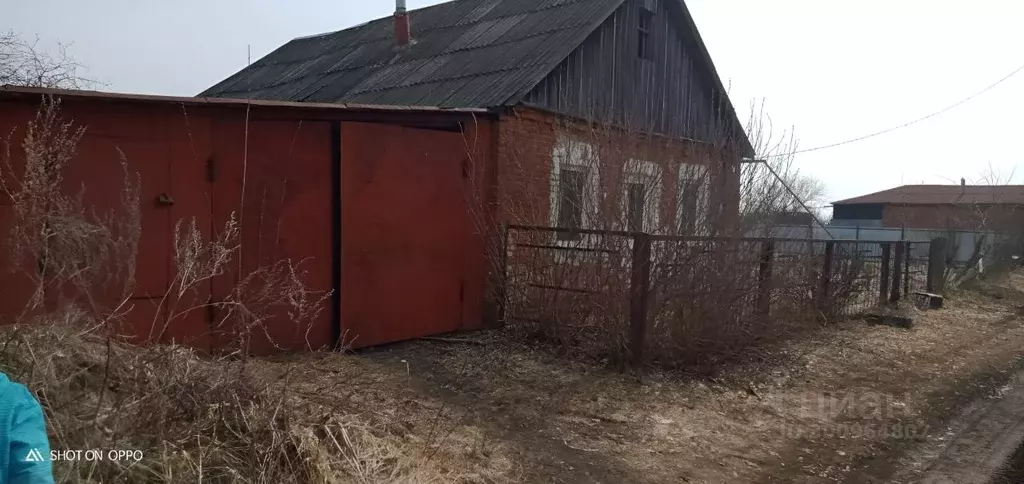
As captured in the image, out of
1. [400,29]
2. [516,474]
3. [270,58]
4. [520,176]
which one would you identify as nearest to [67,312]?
[516,474]

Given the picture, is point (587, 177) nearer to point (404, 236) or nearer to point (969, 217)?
point (404, 236)

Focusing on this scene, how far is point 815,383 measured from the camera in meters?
6.72

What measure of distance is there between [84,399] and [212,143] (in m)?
3.18

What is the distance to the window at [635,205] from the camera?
6.59 m

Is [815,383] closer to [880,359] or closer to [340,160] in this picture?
[880,359]

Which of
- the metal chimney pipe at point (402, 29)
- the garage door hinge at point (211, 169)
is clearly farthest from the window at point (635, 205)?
the metal chimney pipe at point (402, 29)

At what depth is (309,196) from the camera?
21.2ft

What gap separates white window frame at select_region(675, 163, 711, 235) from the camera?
262 inches

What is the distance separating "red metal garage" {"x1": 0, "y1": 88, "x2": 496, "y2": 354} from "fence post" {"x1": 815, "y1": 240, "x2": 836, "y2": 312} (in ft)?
16.2

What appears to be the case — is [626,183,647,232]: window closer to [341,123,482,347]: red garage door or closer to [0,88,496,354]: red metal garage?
[0,88,496,354]: red metal garage

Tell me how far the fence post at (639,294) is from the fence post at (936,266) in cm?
946

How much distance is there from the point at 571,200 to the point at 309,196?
2.80 m

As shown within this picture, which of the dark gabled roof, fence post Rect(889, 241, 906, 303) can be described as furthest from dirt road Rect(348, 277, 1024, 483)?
the dark gabled roof

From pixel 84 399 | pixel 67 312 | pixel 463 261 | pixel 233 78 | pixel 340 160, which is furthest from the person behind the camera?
pixel 233 78
